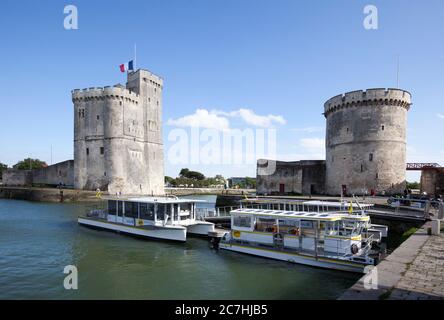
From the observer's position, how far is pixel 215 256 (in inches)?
717

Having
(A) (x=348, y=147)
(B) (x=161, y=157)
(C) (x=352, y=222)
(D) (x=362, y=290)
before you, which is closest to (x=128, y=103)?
(B) (x=161, y=157)

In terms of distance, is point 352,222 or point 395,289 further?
point 352,222

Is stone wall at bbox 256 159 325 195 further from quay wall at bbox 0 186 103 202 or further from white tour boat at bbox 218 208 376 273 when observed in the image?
quay wall at bbox 0 186 103 202

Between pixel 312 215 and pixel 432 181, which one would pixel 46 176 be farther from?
pixel 432 181

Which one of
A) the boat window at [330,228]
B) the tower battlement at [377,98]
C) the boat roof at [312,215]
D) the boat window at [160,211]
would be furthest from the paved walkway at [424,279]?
the tower battlement at [377,98]

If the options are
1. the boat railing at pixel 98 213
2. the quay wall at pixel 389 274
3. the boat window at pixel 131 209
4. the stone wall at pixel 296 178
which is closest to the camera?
the quay wall at pixel 389 274

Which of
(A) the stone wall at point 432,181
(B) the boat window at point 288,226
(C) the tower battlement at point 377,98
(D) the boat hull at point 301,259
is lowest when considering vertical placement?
(D) the boat hull at point 301,259

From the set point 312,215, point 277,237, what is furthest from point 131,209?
point 312,215

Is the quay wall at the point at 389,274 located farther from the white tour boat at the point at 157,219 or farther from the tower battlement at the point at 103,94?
the tower battlement at the point at 103,94

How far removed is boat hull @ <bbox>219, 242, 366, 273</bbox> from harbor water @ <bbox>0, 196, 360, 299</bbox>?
0.98 feet

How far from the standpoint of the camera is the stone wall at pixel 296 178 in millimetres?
41219

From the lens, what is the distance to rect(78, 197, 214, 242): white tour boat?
2191cm
